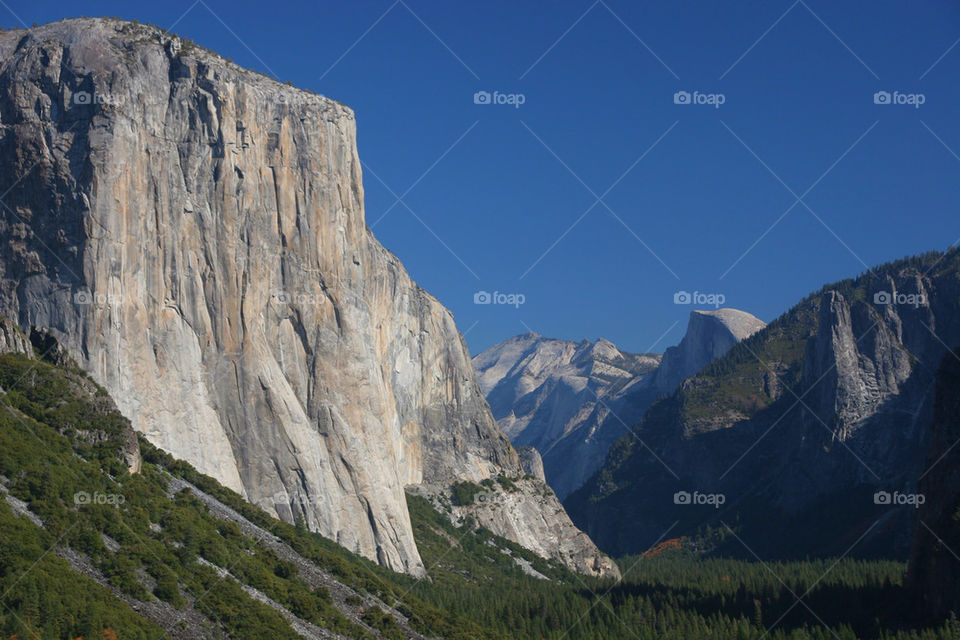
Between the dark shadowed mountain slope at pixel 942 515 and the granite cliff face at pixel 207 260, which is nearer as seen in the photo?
the granite cliff face at pixel 207 260

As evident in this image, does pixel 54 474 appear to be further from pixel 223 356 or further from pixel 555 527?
pixel 555 527

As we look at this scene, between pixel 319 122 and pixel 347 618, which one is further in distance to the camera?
pixel 319 122

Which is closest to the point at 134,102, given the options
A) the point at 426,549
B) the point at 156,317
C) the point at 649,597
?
the point at 156,317

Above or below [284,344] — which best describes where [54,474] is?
below

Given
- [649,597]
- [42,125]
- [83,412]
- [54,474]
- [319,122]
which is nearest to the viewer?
[54,474]

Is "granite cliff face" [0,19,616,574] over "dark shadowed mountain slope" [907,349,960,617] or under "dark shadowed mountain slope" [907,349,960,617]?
over

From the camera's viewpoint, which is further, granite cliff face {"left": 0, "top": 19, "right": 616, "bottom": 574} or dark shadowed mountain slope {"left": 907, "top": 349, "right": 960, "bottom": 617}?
dark shadowed mountain slope {"left": 907, "top": 349, "right": 960, "bottom": 617}

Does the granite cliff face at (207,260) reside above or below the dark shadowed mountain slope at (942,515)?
above

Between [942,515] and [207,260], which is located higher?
[207,260]
